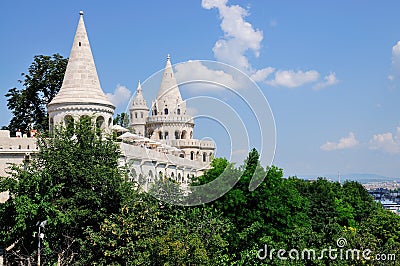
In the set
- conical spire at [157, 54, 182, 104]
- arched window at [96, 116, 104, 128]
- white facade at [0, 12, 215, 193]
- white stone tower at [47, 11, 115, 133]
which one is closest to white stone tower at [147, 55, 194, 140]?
conical spire at [157, 54, 182, 104]

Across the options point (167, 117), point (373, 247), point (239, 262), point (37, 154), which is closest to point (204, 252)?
point (239, 262)

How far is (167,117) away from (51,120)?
3119 centimetres

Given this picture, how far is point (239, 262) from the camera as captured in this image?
77.0 ft

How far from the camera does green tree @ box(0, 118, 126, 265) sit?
2228 centimetres

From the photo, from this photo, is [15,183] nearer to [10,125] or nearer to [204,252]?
[204,252]

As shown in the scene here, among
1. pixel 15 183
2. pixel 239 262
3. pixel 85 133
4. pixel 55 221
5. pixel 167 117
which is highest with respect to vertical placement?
pixel 167 117

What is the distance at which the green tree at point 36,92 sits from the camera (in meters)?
39.3

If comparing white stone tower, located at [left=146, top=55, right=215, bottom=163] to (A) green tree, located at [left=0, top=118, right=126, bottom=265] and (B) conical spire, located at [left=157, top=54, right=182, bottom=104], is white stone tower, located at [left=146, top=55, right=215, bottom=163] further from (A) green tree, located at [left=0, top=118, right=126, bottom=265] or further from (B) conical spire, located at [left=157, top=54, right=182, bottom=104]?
(A) green tree, located at [left=0, top=118, right=126, bottom=265]

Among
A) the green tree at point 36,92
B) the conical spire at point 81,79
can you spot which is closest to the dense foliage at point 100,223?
the conical spire at point 81,79

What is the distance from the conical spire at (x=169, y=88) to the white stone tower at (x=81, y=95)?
92.2 feet

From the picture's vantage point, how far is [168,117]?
60062 millimetres

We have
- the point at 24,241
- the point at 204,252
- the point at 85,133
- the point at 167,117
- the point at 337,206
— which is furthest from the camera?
the point at 167,117

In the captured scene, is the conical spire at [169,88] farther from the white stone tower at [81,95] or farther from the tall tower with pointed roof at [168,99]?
the white stone tower at [81,95]

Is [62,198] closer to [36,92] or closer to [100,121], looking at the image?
[100,121]
